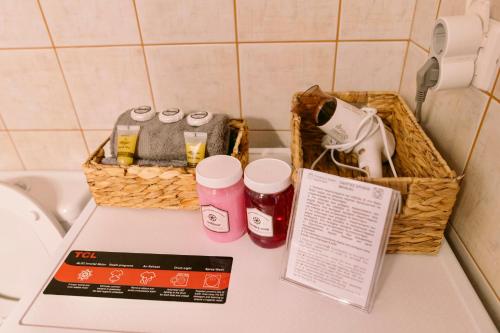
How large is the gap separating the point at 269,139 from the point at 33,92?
1.97ft

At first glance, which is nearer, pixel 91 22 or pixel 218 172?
pixel 218 172

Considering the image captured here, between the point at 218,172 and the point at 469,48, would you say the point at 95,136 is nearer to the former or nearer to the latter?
the point at 218,172

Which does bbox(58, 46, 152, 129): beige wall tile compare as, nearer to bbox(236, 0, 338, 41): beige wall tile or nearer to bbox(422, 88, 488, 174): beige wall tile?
bbox(236, 0, 338, 41): beige wall tile

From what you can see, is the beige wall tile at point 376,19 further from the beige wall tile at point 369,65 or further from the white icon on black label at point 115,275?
the white icon on black label at point 115,275

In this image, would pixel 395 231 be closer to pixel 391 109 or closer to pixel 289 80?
pixel 391 109

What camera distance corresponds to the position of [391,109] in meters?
0.73

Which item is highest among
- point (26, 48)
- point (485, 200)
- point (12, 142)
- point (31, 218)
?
point (26, 48)

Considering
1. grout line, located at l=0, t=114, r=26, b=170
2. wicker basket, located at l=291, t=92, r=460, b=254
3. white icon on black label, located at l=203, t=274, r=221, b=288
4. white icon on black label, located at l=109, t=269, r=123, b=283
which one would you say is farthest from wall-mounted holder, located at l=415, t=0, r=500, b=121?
grout line, located at l=0, t=114, r=26, b=170

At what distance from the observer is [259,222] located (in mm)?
562

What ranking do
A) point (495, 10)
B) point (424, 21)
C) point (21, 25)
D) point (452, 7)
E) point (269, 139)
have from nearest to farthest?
point (495, 10), point (452, 7), point (424, 21), point (21, 25), point (269, 139)

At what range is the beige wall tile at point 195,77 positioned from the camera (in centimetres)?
78

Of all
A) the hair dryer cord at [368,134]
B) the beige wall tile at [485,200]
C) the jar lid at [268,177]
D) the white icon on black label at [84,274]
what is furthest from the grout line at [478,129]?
the white icon on black label at [84,274]

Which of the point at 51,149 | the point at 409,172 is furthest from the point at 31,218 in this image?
the point at 409,172

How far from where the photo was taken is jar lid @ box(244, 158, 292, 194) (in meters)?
0.53
